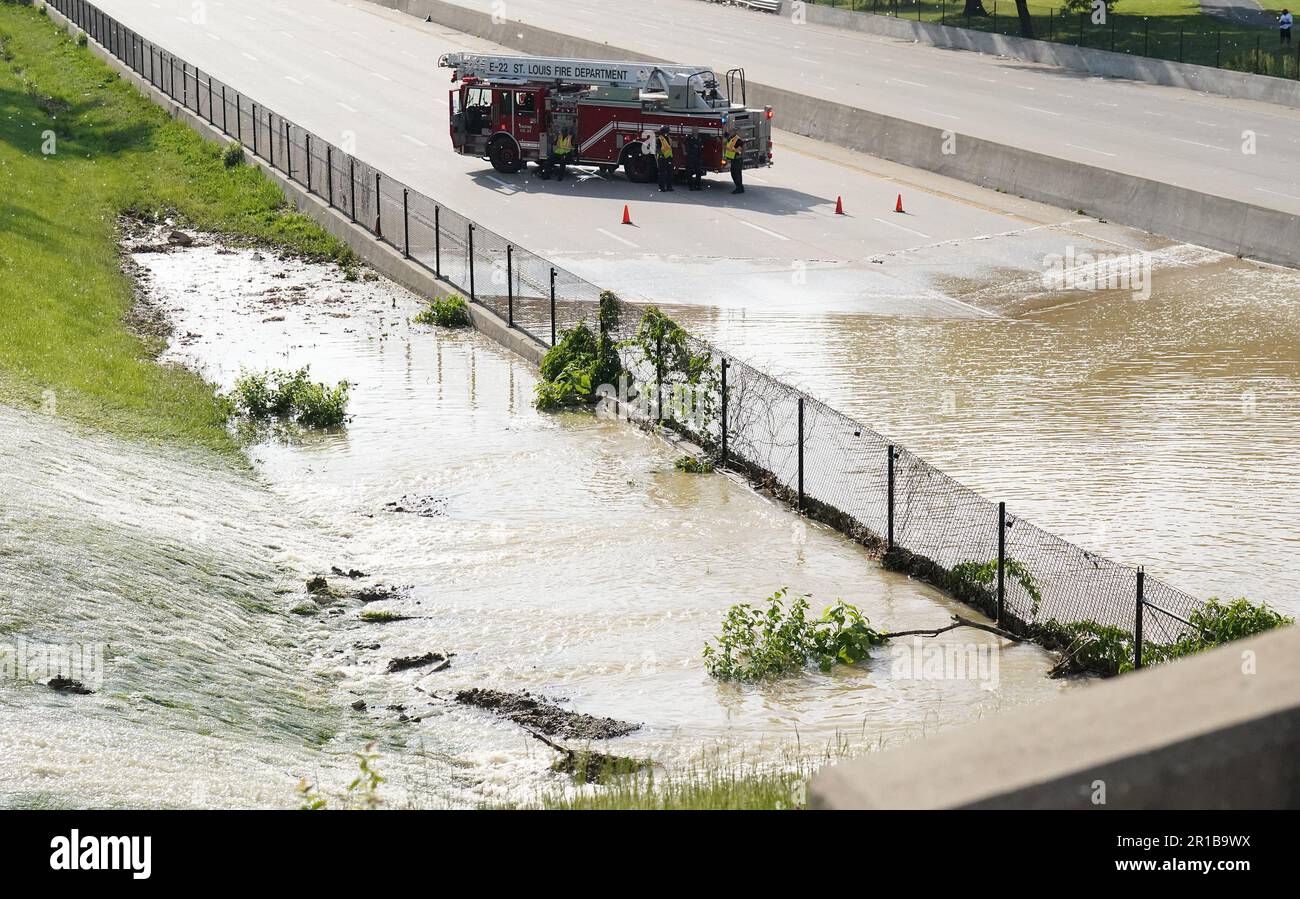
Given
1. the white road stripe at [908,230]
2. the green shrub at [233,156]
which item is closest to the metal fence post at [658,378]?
the white road stripe at [908,230]

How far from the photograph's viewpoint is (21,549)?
1449 cm

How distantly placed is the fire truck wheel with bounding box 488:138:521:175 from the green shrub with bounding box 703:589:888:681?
2714 cm

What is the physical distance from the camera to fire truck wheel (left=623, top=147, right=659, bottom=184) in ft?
129

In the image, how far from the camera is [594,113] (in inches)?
1542

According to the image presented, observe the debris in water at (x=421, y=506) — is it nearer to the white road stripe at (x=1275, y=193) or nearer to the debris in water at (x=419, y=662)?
the debris in water at (x=419, y=662)

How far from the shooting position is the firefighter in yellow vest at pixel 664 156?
38.5 m

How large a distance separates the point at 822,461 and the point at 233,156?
26.2m

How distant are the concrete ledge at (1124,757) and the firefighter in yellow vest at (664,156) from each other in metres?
34.7

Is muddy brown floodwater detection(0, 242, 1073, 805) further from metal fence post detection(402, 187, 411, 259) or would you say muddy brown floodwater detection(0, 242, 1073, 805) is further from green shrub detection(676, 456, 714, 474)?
metal fence post detection(402, 187, 411, 259)

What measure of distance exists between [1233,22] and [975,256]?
37860 millimetres
